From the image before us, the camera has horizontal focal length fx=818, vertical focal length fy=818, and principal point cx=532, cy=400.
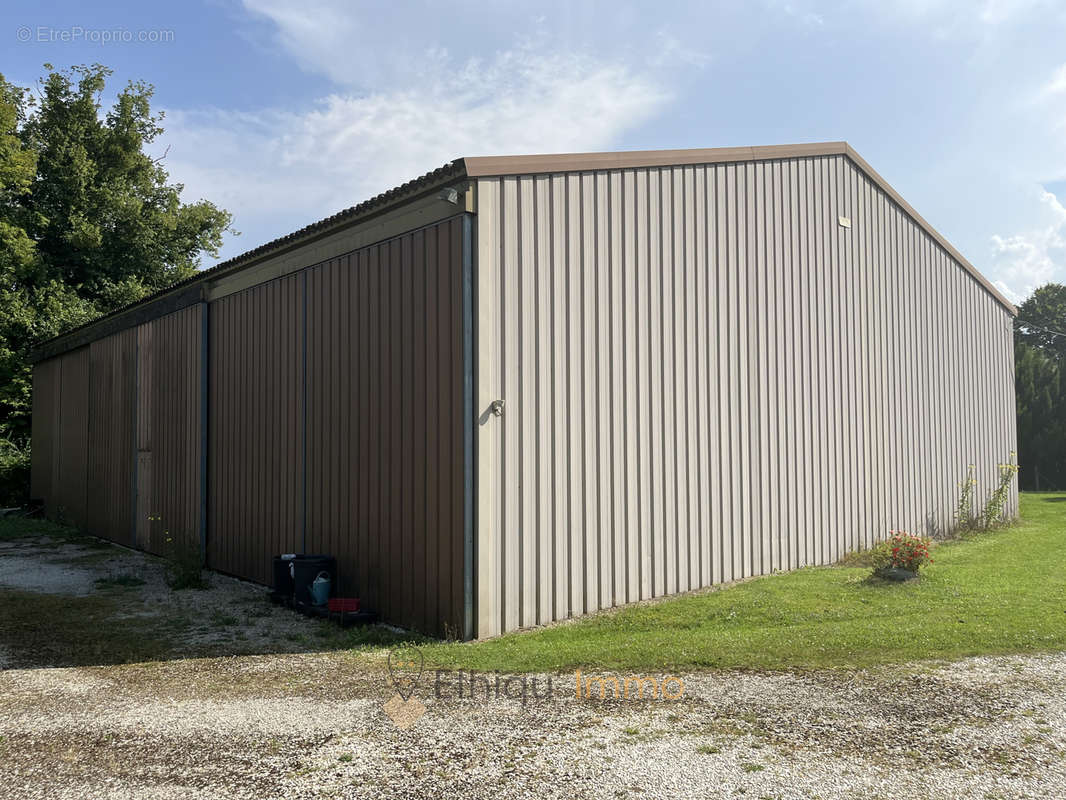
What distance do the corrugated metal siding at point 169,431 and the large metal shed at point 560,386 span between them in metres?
0.06

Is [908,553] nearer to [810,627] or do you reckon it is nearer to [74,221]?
[810,627]

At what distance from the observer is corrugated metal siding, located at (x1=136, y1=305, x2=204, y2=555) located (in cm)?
1238

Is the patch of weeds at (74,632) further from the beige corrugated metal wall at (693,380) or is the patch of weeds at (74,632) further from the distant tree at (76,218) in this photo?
the distant tree at (76,218)

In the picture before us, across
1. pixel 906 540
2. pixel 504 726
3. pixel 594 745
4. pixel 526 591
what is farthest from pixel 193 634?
pixel 906 540

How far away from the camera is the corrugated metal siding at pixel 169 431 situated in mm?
12383

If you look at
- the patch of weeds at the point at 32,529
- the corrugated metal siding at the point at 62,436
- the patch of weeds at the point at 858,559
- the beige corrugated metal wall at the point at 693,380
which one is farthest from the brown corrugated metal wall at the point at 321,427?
the patch of weeds at the point at 858,559

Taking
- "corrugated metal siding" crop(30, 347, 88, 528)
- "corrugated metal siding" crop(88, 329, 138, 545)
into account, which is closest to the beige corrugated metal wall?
"corrugated metal siding" crop(88, 329, 138, 545)

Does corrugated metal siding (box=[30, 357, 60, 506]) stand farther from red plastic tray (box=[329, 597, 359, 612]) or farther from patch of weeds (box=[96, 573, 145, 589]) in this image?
red plastic tray (box=[329, 597, 359, 612])

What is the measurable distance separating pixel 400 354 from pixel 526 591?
266cm

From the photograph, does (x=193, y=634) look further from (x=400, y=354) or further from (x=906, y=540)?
(x=906, y=540)

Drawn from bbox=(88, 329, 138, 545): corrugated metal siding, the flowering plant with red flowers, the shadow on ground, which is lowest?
the shadow on ground

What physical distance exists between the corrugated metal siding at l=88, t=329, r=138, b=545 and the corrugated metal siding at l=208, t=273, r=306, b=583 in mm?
3457

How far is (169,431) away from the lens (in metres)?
13.1

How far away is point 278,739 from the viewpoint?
492 centimetres
